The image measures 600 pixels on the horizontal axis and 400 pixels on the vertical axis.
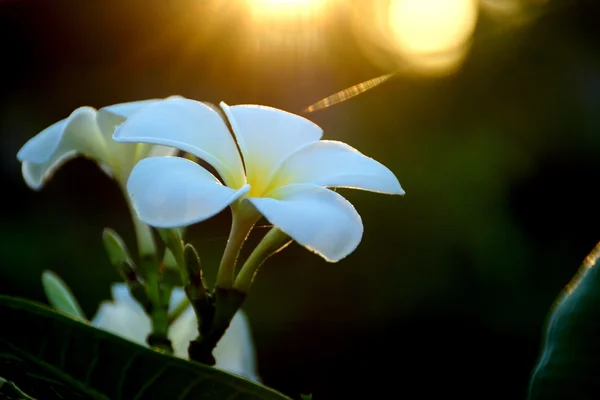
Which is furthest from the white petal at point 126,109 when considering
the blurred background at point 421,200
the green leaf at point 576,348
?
the blurred background at point 421,200

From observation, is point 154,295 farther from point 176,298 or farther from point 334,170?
point 334,170

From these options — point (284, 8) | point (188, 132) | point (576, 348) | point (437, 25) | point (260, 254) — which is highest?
point (284, 8)

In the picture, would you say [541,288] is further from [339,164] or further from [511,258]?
[339,164]

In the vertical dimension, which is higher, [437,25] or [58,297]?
[437,25]

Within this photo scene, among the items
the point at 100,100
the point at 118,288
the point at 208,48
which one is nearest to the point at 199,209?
the point at 118,288

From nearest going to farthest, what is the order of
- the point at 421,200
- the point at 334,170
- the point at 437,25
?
the point at 334,170 → the point at 421,200 → the point at 437,25

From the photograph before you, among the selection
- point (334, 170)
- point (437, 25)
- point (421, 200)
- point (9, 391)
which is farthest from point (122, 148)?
point (437, 25)
